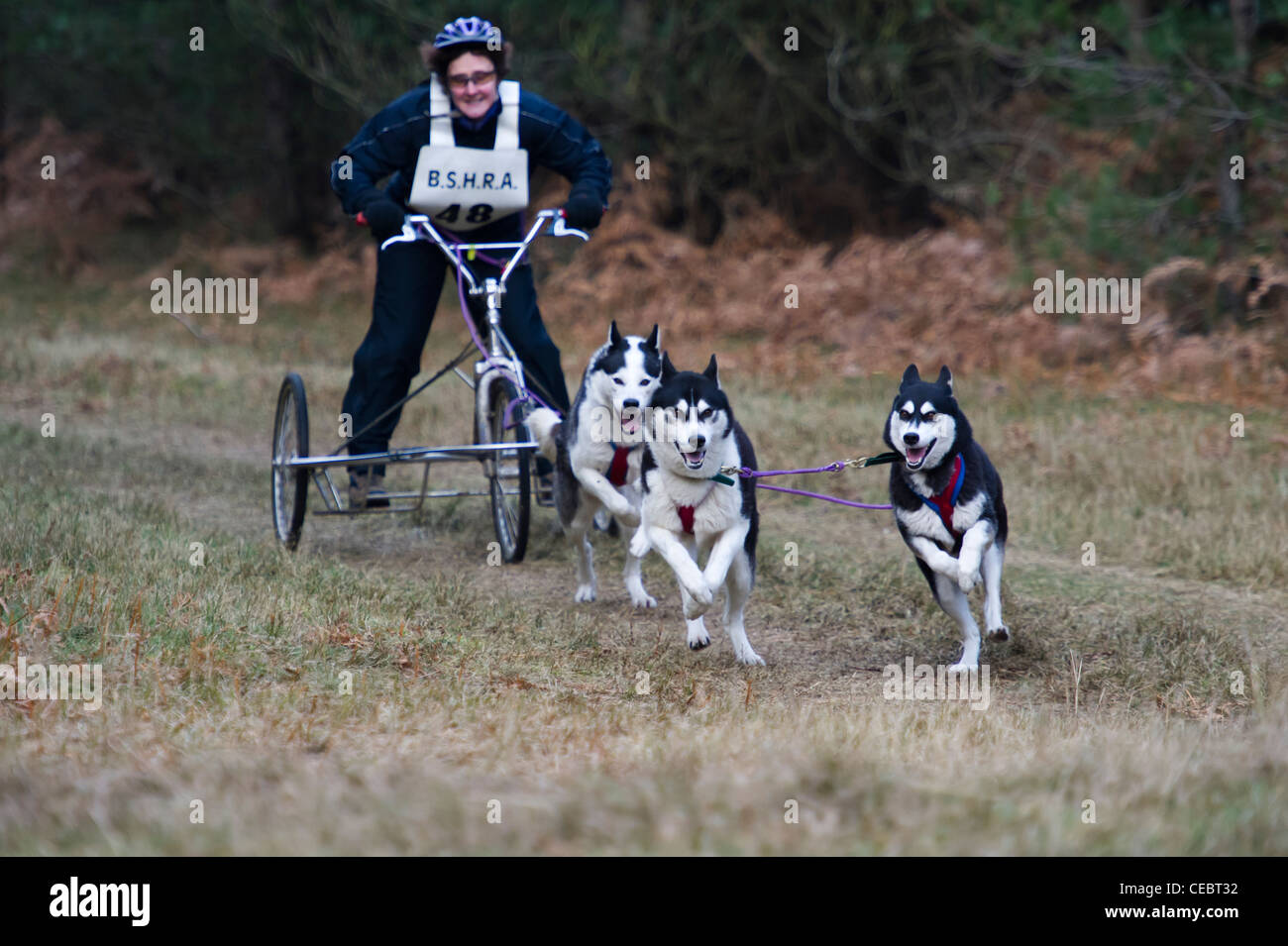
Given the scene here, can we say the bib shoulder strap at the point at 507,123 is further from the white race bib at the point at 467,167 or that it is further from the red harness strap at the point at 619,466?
the red harness strap at the point at 619,466

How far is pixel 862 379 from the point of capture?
13.3 m

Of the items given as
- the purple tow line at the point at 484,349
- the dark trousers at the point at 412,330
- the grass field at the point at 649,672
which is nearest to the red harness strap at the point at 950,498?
the grass field at the point at 649,672

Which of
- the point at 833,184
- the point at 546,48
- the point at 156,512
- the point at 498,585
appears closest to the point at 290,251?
the point at 546,48

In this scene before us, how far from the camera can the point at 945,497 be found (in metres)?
5.31

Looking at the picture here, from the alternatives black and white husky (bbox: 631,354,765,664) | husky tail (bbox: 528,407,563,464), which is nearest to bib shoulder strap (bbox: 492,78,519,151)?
husky tail (bbox: 528,407,563,464)

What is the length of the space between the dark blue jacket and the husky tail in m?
1.29

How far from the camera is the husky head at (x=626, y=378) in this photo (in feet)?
19.7

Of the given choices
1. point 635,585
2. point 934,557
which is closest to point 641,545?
point 635,585

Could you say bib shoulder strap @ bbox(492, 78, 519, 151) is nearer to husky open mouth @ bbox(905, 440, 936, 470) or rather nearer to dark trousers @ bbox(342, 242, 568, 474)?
dark trousers @ bbox(342, 242, 568, 474)

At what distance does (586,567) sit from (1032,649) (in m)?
2.16

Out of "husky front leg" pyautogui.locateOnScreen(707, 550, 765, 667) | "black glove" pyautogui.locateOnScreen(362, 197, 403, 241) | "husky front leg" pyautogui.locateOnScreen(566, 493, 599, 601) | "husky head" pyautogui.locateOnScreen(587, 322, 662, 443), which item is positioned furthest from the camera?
"black glove" pyautogui.locateOnScreen(362, 197, 403, 241)

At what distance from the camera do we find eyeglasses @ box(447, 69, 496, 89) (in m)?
7.17

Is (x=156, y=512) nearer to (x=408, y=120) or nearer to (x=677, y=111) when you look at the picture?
(x=408, y=120)
